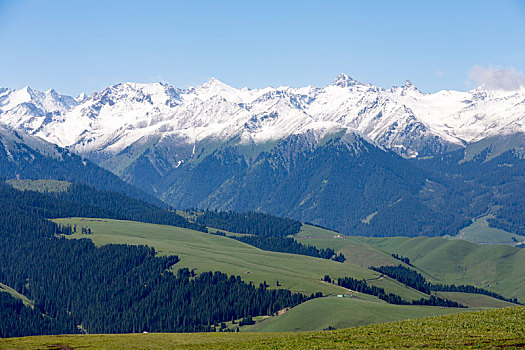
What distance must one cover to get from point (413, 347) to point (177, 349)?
47335 millimetres

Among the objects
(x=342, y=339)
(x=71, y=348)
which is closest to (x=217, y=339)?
(x=71, y=348)

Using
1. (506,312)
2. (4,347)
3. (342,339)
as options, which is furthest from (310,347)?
(4,347)

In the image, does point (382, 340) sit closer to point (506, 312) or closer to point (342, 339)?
point (342, 339)

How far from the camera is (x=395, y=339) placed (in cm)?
11294

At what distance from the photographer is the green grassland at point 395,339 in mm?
104562

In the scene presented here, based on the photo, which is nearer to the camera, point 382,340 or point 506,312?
point 382,340

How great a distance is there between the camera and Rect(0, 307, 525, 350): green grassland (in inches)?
4117

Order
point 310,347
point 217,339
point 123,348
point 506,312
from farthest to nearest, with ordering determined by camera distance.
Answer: point 217,339 → point 123,348 → point 506,312 → point 310,347

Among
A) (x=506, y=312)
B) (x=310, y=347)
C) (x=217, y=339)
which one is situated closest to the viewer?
(x=310, y=347)

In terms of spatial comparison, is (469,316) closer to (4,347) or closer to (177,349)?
(177,349)

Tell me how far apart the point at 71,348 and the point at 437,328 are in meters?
72.5

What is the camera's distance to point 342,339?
119625mm

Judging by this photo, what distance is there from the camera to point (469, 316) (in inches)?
5118

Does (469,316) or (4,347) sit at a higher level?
(469,316)
